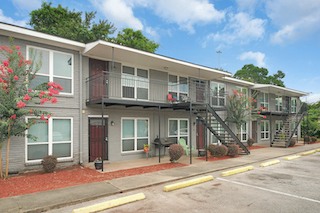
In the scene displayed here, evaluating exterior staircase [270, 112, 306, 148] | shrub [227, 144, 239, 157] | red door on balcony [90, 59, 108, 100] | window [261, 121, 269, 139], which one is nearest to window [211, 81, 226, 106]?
shrub [227, 144, 239, 157]

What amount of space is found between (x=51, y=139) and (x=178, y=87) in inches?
324

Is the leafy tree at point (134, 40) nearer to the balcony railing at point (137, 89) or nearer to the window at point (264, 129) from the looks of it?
the balcony railing at point (137, 89)

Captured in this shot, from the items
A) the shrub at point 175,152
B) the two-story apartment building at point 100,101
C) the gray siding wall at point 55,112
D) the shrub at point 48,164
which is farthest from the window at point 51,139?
the shrub at point 175,152

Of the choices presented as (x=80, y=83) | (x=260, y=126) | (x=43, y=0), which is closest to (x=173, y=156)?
(x=80, y=83)

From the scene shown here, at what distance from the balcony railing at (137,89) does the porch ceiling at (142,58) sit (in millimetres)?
812

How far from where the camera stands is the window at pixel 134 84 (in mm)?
11320

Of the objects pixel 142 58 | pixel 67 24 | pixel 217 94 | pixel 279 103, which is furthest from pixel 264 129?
pixel 67 24

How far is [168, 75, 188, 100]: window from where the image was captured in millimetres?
13703

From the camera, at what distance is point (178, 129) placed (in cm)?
1399

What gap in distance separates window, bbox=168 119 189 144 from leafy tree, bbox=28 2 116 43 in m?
13.4

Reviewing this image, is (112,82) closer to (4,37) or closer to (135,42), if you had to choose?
(4,37)

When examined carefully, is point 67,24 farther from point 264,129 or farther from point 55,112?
point 264,129

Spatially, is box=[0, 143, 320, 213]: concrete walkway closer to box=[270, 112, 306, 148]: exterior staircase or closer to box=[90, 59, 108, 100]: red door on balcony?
box=[90, 59, 108, 100]: red door on balcony

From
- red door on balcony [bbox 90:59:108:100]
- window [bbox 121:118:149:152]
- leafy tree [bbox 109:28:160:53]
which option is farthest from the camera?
leafy tree [bbox 109:28:160:53]
